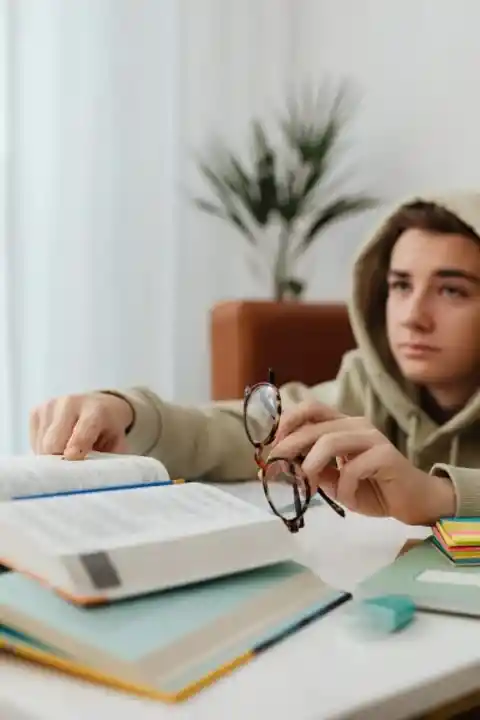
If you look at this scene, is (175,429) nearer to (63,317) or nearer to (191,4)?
(63,317)

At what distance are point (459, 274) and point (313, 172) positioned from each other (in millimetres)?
1137

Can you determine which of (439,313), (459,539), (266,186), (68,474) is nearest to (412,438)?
(439,313)

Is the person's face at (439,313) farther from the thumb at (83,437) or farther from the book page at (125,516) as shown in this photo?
the book page at (125,516)

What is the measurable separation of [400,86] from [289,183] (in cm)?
38

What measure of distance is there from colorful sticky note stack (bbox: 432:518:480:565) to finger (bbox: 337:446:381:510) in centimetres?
7

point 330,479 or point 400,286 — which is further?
point 400,286

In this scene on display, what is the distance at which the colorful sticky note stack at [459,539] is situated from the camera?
2.22 feet

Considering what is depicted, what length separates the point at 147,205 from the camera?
224 centimetres

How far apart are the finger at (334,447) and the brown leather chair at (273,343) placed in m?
0.94

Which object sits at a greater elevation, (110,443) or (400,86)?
(400,86)

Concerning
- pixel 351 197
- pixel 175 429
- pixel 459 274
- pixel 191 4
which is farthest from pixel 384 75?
pixel 175 429

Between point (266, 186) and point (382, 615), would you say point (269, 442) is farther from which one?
point (266, 186)

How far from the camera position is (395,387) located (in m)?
1.26

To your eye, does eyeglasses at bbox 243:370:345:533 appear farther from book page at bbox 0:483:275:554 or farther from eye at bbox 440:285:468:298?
eye at bbox 440:285:468:298
